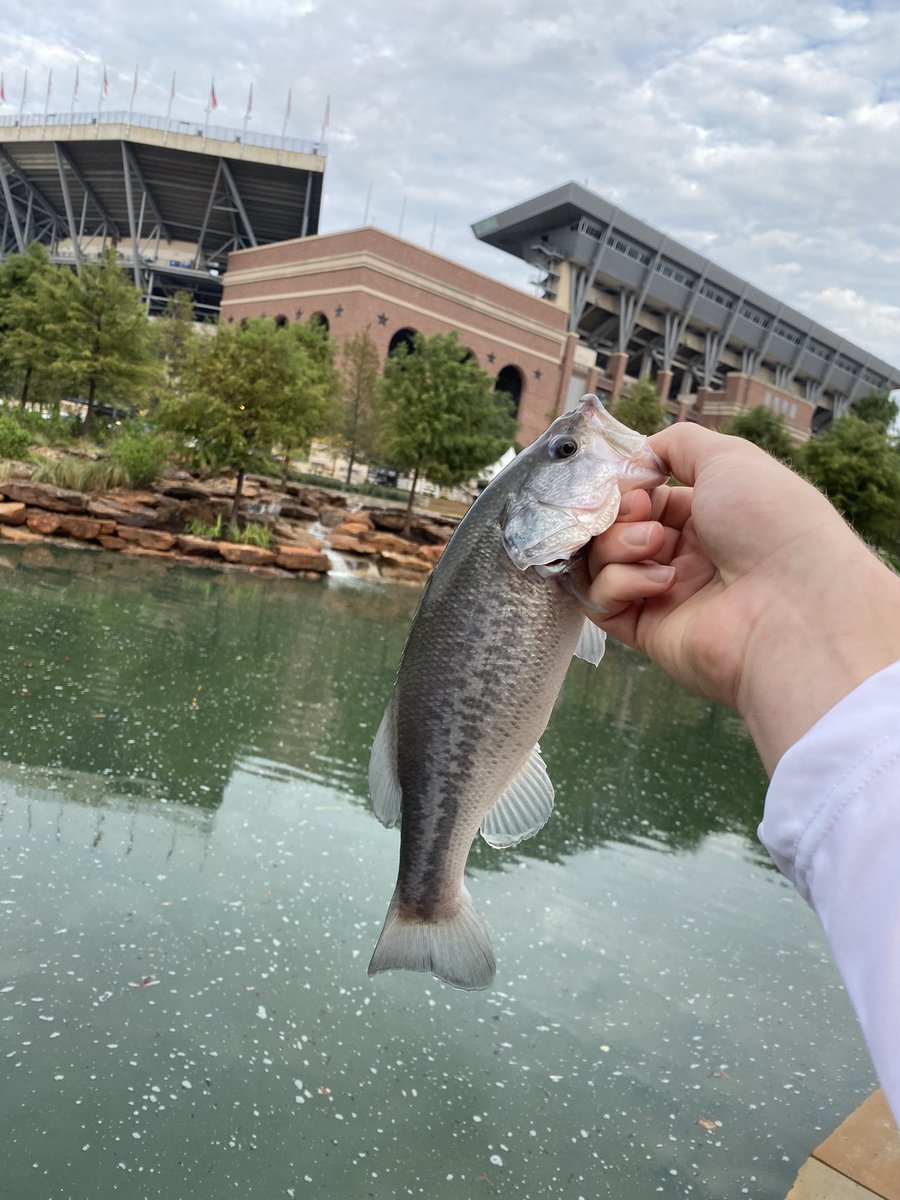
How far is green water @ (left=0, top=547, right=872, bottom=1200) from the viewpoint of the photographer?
10.4ft

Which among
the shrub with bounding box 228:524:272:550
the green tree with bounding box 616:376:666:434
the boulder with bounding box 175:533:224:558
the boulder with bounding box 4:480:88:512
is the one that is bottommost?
the boulder with bounding box 175:533:224:558

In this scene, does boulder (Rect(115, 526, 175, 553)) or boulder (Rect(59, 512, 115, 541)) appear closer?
boulder (Rect(59, 512, 115, 541))

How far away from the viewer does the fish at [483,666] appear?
68.4 inches

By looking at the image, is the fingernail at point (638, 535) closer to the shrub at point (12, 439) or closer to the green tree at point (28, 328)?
the shrub at point (12, 439)

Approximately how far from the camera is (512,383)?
55281mm

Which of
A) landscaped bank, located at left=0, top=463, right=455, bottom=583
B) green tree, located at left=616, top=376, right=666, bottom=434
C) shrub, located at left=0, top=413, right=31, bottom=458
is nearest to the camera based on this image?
landscaped bank, located at left=0, top=463, right=455, bottom=583

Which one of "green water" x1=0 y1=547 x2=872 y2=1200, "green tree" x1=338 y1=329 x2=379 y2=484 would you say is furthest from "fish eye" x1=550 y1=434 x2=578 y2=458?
"green tree" x1=338 y1=329 x2=379 y2=484

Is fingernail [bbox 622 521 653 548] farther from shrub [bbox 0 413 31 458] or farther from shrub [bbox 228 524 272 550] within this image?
shrub [bbox 0 413 31 458]

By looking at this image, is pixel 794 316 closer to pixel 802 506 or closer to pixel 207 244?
pixel 207 244

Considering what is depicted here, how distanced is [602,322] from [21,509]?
57.7 m

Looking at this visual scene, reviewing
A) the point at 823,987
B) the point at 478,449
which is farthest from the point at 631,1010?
the point at 478,449

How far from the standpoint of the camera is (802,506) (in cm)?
161

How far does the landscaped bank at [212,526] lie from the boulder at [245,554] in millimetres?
20

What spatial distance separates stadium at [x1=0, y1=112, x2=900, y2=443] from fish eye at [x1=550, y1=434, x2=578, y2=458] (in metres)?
45.7
